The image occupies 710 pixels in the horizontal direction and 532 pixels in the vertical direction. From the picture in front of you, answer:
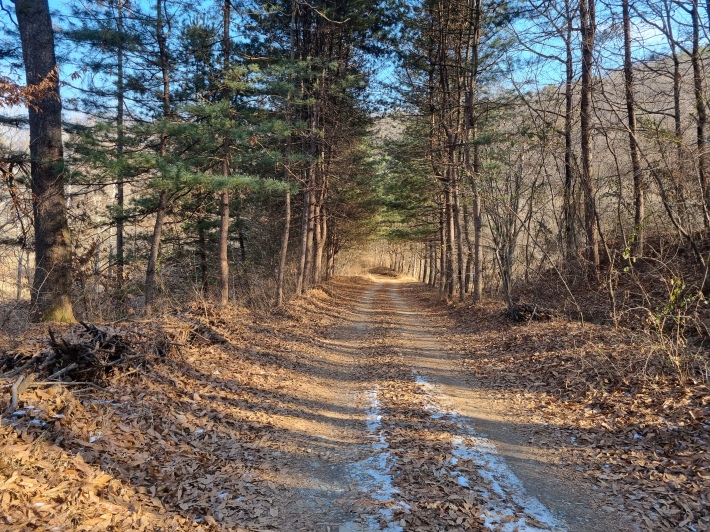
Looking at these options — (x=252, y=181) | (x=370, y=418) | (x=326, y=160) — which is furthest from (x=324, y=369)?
(x=326, y=160)

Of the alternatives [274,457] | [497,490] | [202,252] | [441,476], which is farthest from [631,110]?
[202,252]

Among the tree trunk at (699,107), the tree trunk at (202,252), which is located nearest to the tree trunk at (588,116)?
the tree trunk at (699,107)

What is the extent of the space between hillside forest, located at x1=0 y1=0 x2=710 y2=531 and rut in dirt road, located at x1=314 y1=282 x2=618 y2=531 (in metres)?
0.04

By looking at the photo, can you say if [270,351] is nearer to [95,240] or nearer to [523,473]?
[523,473]

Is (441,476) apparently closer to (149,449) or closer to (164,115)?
(149,449)

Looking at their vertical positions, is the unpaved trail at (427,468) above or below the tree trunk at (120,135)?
below

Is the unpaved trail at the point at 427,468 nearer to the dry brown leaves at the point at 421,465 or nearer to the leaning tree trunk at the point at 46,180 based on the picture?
the dry brown leaves at the point at 421,465

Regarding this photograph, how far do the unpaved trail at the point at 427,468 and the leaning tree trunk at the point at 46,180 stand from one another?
6544 mm

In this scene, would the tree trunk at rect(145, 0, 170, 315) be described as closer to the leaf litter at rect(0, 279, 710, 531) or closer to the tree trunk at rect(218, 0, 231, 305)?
the tree trunk at rect(218, 0, 231, 305)

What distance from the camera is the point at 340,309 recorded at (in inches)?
762

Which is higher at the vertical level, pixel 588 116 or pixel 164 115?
pixel 588 116

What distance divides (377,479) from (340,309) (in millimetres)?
14932

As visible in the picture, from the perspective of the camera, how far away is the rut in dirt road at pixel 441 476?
12.3 feet

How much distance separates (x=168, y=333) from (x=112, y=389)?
2.14 m
